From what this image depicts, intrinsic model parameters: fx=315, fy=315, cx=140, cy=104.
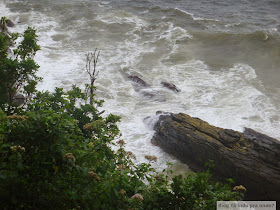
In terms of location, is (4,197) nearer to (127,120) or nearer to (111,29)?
(127,120)

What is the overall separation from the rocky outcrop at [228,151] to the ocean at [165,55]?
631 millimetres

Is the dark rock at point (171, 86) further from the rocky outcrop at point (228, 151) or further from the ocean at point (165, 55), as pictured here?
the rocky outcrop at point (228, 151)

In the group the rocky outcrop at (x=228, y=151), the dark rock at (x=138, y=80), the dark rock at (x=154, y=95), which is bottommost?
the dark rock at (x=154, y=95)

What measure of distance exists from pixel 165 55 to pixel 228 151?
13466mm

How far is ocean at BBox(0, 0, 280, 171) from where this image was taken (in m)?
16.1

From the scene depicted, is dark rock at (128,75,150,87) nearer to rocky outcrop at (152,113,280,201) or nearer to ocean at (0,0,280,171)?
ocean at (0,0,280,171)

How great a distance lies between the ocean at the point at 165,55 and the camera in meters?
16.1

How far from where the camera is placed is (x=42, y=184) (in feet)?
13.9

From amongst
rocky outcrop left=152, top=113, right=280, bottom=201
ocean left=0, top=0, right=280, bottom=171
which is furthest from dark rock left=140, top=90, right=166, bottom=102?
rocky outcrop left=152, top=113, right=280, bottom=201

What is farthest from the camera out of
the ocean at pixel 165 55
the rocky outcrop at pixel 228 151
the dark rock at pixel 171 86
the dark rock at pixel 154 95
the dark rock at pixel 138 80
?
the dark rock at pixel 138 80

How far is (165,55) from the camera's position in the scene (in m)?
23.4

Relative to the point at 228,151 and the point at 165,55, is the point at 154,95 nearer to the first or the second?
the point at 165,55

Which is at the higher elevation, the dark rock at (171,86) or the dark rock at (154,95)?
the dark rock at (171,86)

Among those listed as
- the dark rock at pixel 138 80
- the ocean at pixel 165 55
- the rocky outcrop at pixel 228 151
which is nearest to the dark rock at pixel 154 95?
the ocean at pixel 165 55
